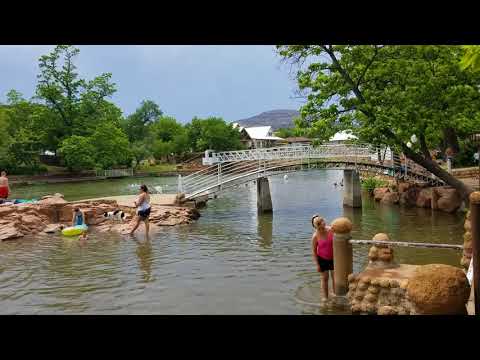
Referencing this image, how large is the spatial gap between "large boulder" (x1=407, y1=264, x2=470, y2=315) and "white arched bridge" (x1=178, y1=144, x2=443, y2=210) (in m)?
17.9

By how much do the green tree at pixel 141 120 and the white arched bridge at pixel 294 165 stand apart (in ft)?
262

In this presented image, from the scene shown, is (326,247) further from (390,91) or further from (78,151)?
(78,151)

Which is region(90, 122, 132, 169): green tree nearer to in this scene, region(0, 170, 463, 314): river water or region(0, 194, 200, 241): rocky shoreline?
region(0, 194, 200, 241): rocky shoreline

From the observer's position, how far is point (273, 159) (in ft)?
83.3

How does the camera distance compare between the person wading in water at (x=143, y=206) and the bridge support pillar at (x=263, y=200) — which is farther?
the bridge support pillar at (x=263, y=200)

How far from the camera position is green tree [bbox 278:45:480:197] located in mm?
18891

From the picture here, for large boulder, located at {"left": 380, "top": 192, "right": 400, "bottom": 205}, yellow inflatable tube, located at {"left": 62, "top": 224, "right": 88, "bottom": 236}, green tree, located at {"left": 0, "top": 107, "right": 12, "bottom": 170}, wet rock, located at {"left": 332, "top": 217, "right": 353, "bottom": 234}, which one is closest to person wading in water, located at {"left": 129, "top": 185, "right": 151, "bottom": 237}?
yellow inflatable tube, located at {"left": 62, "top": 224, "right": 88, "bottom": 236}

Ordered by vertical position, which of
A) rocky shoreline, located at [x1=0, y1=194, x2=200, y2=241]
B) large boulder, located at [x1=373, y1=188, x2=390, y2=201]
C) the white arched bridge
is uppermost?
the white arched bridge

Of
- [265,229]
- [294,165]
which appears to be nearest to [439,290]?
[265,229]

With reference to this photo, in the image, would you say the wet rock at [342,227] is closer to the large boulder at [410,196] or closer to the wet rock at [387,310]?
the wet rock at [387,310]

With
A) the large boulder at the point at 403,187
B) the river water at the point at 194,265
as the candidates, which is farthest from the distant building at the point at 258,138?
the river water at the point at 194,265

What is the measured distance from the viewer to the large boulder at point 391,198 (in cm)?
2639
